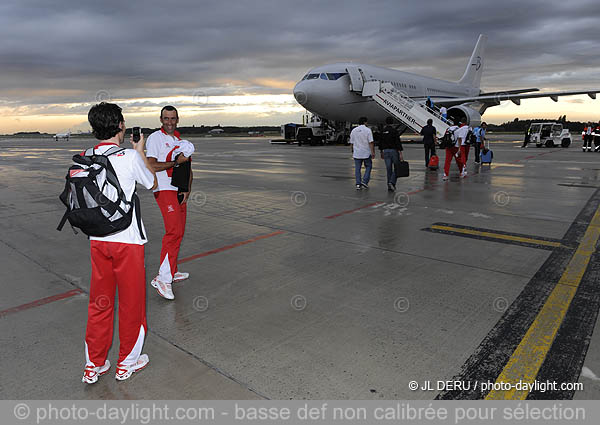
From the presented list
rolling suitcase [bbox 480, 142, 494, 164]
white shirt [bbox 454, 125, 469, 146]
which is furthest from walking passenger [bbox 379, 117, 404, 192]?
rolling suitcase [bbox 480, 142, 494, 164]

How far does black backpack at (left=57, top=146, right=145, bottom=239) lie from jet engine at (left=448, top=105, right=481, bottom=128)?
92.2 ft

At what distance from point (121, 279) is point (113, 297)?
0.15 m

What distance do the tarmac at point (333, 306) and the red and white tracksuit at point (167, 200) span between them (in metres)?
0.39

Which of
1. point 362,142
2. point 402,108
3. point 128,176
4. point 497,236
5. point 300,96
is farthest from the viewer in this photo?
point 300,96

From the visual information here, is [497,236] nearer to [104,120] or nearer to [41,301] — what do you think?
[104,120]

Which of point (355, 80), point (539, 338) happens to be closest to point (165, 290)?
point (539, 338)

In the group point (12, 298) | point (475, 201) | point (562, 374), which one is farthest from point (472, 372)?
point (475, 201)

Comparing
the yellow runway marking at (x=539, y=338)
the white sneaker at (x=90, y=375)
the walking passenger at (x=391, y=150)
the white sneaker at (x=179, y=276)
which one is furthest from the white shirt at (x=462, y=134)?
the white sneaker at (x=90, y=375)

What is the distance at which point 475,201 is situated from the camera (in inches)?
350

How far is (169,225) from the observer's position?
408cm

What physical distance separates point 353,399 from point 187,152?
2542 mm

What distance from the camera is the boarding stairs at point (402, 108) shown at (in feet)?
71.9
